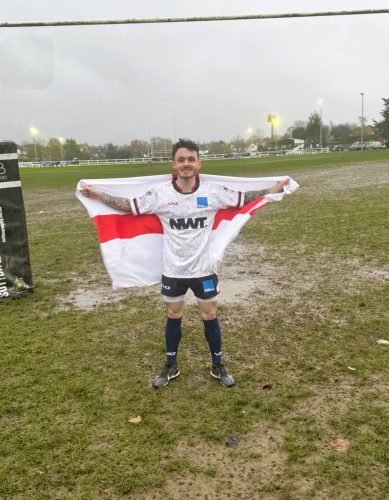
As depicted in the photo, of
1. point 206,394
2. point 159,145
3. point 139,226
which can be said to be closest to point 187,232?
point 139,226

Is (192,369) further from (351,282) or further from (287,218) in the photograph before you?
(287,218)

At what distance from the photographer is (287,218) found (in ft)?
43.6

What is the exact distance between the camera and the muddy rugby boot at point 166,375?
14.5 ft

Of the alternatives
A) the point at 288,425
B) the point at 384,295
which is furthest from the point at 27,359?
the point at 384,295

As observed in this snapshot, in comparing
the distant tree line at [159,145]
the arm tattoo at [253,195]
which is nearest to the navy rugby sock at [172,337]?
the arm tattoo at [253,195]

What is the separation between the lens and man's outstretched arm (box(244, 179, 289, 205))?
186 inches

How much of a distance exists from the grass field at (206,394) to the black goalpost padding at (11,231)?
0.34 m

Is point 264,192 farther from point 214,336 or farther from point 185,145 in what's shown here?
point 214,336

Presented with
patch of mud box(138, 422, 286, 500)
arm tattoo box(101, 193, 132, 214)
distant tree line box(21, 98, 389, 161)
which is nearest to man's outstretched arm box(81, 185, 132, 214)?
arm tattoo box(101, 193, 132, 214)

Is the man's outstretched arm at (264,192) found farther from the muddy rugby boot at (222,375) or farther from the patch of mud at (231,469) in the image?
the patch of mud at (231,469)

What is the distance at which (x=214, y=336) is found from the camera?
15.0 feet

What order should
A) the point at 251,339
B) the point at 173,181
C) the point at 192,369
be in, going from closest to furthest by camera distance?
the point at 173,181 → the point at 192,369 → the point at 251,339

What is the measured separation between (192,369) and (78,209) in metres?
13.9

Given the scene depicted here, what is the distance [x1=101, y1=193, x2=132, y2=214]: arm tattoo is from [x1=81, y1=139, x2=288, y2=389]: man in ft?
0.70
